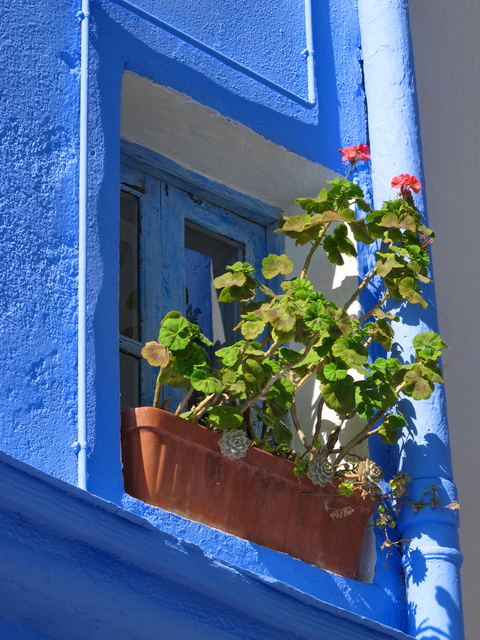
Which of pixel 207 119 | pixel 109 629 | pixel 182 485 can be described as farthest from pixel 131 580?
pixel 207 119

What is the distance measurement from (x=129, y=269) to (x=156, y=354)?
843mm

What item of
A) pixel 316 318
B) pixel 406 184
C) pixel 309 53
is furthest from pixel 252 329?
pixel 309 53

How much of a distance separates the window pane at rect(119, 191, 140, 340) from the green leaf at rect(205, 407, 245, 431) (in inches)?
28.6

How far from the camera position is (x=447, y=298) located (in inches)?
201

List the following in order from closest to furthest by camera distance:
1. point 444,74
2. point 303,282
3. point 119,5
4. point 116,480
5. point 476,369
A: point 116,480
point 303,282
point 119,5
point 476,369
point 444,74

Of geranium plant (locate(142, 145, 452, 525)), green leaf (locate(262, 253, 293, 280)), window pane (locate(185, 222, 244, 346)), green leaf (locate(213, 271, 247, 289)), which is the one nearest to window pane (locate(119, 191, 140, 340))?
window pane (locate(185, 222, 244, 346))

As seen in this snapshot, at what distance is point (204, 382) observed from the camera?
364cm

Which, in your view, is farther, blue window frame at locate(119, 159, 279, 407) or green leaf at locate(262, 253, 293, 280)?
blue window frame at locate(119, 159, 279, 407)

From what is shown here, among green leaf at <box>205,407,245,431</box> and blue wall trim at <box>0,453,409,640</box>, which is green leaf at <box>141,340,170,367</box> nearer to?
green leaf at <box>205,407,245,431</box>

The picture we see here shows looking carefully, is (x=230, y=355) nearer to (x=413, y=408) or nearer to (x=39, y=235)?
(x=39, y=235)

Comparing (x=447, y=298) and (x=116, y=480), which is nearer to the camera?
(x=116, y=480)

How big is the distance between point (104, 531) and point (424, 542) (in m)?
1.34

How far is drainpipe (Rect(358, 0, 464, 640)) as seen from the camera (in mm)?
3926

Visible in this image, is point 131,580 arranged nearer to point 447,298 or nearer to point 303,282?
point 303,282
